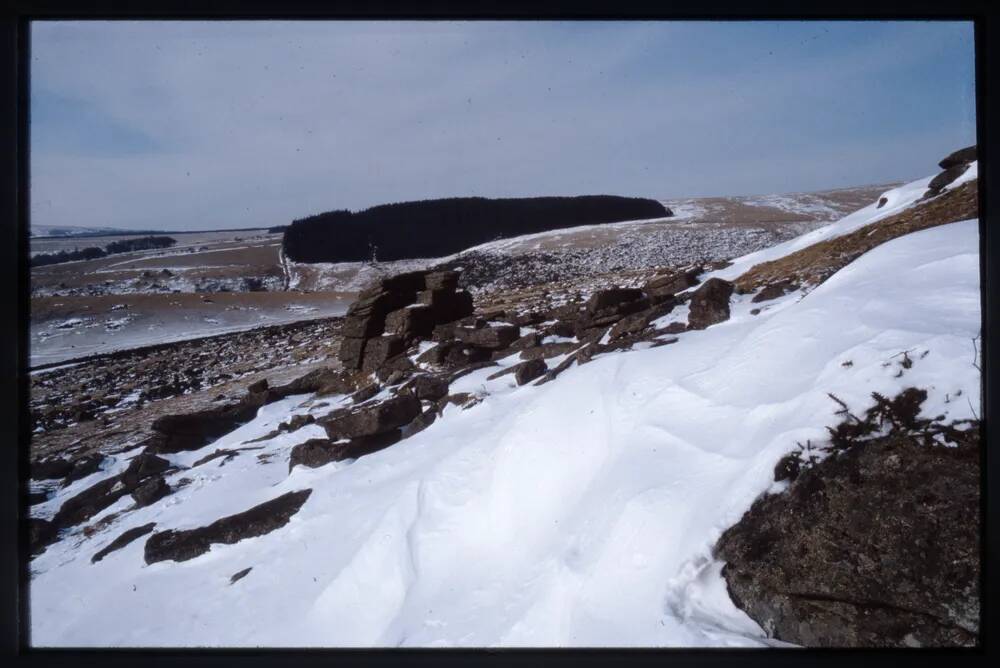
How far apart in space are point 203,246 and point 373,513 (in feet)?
8.50

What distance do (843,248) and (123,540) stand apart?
657 cm

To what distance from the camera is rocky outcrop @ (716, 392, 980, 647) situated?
2.48 metres

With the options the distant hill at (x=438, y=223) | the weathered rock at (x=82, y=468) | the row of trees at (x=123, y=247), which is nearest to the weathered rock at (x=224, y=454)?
the weathered rock at (x=82, y=468)

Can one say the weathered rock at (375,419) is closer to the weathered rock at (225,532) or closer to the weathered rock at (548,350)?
the weathered rock at (225,532)

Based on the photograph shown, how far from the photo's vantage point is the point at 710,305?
4.53 m

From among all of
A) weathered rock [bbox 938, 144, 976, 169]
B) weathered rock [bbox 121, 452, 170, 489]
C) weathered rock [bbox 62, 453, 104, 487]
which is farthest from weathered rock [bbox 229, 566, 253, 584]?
weathered rock [bbox 938, 144, 976, 169]

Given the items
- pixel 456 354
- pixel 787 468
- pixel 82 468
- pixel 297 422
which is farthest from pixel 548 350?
pixel 82 468

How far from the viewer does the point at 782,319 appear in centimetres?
354

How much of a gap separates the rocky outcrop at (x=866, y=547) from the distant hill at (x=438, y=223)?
2.38 metres

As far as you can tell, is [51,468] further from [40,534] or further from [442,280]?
[442,280]

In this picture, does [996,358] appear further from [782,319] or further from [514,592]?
[514,592]

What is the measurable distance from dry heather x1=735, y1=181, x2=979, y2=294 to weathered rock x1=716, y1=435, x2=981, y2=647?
2210mm

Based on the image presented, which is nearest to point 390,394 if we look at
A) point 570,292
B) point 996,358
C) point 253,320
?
point 253,320

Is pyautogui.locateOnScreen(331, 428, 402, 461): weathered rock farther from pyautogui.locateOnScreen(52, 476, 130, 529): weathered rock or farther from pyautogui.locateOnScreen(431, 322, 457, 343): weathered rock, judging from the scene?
pyautogui.locateOnScreen(52, 476, 130, 529): weathered rock
